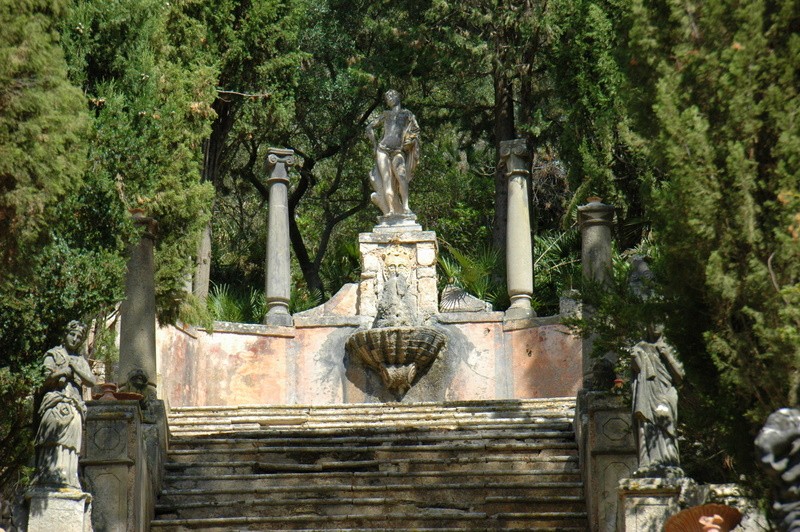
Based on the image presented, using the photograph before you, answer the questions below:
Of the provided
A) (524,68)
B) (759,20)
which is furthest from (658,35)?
(524,68)

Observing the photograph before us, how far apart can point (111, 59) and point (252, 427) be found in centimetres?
411

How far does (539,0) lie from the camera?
81.0 ft

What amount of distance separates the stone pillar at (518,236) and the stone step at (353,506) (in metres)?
7.27

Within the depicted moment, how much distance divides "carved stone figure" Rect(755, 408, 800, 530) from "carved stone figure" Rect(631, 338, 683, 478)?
4455 mm

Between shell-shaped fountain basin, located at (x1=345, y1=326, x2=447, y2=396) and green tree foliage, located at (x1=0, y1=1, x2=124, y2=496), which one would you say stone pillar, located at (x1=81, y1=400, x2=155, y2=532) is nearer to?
green tree foliage, located at (x1=0, y1=1, x2=124, y2=496)

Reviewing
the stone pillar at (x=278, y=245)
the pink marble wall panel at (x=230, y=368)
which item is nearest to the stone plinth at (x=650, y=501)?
the pink marble wall panel at (x=230, y=368)

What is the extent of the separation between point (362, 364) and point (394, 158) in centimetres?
303

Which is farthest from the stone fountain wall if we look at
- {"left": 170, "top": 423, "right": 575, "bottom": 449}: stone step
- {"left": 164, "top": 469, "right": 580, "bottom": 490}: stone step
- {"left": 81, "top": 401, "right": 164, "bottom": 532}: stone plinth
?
{"left": 81, "top": 401, "right": 164, "bottom": 532}: stone plinth

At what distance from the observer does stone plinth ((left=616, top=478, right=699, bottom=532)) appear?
11.6 metres

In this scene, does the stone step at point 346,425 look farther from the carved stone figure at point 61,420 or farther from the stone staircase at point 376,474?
the carved stone figure at point 61,420

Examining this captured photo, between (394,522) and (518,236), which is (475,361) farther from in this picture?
(394,522)

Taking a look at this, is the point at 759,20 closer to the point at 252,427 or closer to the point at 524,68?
the point at 252,427

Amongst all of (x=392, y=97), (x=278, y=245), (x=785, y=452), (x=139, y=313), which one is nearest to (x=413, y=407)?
(x=139, y=313)

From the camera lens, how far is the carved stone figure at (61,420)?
12.0m
